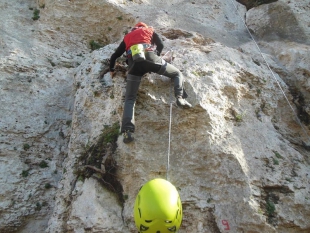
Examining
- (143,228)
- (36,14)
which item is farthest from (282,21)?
(143,228)

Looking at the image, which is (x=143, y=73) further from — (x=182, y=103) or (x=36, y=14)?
(x=36, y=14)

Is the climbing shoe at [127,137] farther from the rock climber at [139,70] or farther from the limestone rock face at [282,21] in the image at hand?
the limestone rock face at [282,21]

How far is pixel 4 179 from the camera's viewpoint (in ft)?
21.7

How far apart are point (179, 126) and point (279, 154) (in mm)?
2214

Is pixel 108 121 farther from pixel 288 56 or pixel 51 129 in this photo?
pixel 288 56

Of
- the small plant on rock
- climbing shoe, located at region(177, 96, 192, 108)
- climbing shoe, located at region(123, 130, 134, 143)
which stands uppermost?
climbing shoe, located at region(177, 96, 192, 108)

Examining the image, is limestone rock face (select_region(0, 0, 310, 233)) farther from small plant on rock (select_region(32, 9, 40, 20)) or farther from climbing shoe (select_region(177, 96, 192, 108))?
small plant on rock (select_region(32, 9, 40, 20))

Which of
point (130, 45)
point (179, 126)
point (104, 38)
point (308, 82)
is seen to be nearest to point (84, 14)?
point (104, 38)

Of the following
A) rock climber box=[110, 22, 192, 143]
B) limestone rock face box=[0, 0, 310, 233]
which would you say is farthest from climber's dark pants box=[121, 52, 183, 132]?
limestone rock face box=[0, 0, 310, 233]

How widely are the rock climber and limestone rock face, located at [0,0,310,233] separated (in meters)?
0.32

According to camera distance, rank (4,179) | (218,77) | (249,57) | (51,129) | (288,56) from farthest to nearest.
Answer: (288,56), (249,57), (51,129), (218,77), (4,179)

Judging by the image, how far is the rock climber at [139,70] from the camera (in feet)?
19.1

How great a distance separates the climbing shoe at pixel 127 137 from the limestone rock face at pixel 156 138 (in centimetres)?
14

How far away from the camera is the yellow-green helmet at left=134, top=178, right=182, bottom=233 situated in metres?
4.22
